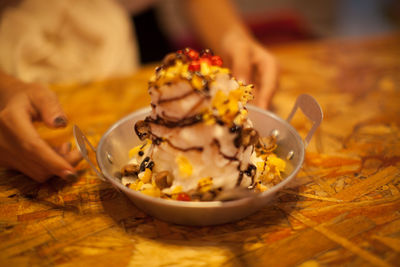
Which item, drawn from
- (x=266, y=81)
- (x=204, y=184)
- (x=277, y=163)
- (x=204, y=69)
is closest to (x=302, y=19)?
(x=266, y=81)

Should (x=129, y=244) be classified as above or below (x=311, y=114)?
below

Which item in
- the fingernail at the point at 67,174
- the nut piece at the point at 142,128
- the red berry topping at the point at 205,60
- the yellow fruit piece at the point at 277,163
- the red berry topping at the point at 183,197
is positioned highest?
the red berry topping at the point at 205,60

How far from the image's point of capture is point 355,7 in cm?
482

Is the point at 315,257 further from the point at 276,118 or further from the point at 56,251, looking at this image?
the point at 56,251

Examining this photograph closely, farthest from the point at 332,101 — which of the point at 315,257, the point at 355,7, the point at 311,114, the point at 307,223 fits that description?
A: the point at 355,7

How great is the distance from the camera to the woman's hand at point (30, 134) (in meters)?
0.88

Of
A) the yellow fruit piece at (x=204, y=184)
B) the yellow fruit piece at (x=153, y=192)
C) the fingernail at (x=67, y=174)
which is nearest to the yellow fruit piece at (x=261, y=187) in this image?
the yellow fruit piece at (x=204, y=184)

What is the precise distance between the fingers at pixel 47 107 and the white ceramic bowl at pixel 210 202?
83 millimetres

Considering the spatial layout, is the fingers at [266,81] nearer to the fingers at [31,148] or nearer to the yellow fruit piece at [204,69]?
the yellow fruit piece at [204,69]

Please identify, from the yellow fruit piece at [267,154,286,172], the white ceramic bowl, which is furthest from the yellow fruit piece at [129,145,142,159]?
the yellow fruit piece at [267,154,286,172]

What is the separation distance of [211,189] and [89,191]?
38cm

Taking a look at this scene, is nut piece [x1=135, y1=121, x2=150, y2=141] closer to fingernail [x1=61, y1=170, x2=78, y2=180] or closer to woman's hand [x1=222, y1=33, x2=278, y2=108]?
fingernail [x1=61, y1=170, x2=78, y2=180]

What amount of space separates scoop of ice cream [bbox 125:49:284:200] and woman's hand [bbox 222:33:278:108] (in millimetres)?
462

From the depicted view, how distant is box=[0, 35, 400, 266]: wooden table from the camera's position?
29.0 inches
